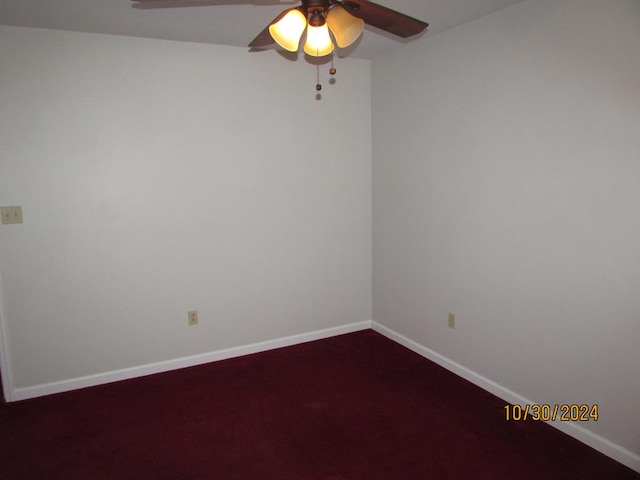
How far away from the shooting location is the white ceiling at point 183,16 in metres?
2.15

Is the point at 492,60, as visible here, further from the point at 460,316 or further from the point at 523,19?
the point at 460,316

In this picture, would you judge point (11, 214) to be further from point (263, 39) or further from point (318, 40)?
point (318, 40)

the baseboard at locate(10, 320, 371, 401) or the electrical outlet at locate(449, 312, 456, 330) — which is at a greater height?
the electrical outlet at locate(449, 312, 456, 330)

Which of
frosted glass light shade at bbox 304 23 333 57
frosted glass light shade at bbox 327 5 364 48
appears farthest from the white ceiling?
frosted glass light shade at bbox 327 5 364 48

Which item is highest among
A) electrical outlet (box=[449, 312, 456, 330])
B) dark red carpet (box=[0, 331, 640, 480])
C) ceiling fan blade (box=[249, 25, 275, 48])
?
ceiling fan blade (box=[249, 25, 275, 48])

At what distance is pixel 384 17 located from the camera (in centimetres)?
162

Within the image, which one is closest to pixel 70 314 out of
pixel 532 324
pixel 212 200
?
pixel 212 200

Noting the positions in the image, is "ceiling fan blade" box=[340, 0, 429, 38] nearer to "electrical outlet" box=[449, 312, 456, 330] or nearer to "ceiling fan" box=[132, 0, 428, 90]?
"ceiling fan" box=[132, 0, 428, 90]

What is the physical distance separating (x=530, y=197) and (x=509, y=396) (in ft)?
4.03

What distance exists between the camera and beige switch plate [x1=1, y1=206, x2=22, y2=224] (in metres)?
2.53

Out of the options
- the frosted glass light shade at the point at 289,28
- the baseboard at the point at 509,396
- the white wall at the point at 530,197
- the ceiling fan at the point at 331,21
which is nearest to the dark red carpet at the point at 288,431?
the baseboard at the point at 509,396

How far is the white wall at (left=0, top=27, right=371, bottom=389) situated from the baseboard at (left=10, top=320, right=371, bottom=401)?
0.05 metres

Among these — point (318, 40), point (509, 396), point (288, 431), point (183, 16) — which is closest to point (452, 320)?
point (509, 396)

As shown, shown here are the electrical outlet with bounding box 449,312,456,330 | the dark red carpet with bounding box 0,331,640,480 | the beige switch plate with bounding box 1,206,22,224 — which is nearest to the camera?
the dark red carpet with bounding box 0,331,640,480
